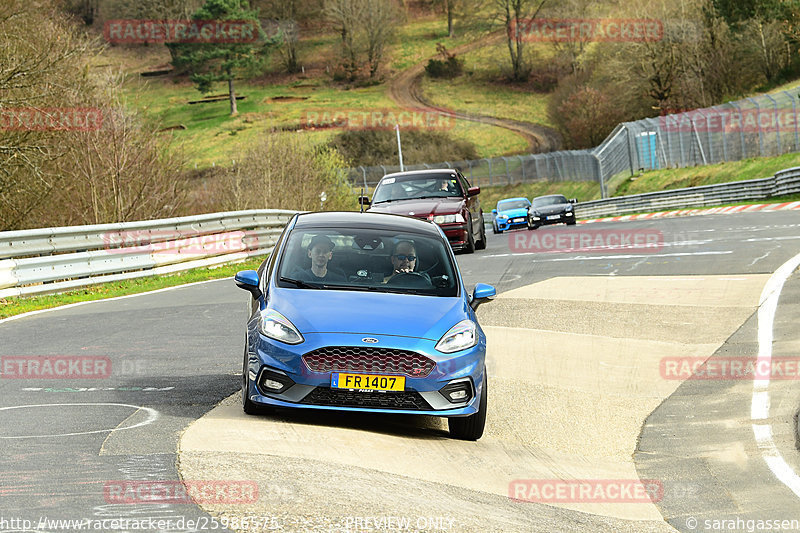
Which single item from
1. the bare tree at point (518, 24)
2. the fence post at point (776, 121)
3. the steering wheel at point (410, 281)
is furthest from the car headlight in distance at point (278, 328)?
the bare tree at point (518, 24)

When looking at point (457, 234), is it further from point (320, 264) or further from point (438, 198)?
point (320, 264)

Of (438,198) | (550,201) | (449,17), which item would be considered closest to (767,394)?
(438,198)

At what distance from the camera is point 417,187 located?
23.3 m

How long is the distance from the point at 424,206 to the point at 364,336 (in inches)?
585

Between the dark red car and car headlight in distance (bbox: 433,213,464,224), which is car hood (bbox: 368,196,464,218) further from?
car headlight in distance (bbox: 433,213,464,224)

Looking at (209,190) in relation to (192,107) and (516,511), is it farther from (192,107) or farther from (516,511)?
(192,107)

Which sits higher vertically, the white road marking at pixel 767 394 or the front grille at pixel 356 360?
the front grille at pixel 356 360

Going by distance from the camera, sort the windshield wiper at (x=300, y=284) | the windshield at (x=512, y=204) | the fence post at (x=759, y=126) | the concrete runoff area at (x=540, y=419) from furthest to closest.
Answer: the fence post at (x=759, y=126) < the windshield at (x=512, y=204) < the windshield wiper at (x=300, y=284) < the concrete runoff area at (x=540, y=419)

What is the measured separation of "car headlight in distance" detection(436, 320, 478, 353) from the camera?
25.4 feet

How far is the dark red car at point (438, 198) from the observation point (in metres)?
22.4

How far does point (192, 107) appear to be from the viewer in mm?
119125

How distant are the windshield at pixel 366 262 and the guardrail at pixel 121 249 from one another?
8982mm

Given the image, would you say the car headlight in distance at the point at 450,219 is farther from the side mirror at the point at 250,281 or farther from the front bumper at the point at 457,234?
the side mirror at the point at 250,281

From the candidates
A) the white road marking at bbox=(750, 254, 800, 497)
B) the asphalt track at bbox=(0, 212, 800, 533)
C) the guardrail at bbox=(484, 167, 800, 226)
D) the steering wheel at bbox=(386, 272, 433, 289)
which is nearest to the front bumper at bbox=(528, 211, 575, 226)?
the guardrail at bbox=(484, 167, 800, 226)
